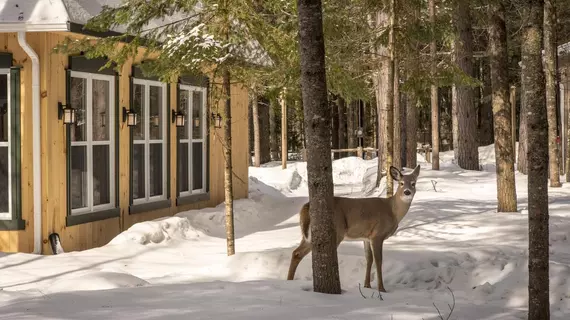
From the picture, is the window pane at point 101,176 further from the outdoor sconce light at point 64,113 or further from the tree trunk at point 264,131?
the tree trunk at point 264,131

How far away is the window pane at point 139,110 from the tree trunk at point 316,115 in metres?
7.81

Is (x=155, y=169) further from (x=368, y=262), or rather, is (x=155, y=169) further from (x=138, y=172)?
(x=368, y=262)

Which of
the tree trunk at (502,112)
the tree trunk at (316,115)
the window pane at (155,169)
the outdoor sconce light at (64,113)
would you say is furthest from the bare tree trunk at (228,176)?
the tree trunk at (316,115)

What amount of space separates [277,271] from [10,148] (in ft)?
15.4

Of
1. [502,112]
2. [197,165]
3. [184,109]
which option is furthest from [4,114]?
[502,112]

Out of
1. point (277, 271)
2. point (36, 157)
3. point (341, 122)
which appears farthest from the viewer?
point (341, 122)

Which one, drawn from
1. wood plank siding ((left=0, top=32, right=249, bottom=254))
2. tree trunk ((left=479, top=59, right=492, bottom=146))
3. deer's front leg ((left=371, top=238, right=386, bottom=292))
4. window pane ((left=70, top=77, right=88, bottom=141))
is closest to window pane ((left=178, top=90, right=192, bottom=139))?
window pane ((left=70, top=77, right=88, bottom=141))

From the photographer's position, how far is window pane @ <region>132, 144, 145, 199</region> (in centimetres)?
1449

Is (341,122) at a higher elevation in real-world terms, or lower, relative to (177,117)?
higher

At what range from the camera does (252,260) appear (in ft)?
34.7

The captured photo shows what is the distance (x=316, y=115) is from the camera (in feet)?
23.3

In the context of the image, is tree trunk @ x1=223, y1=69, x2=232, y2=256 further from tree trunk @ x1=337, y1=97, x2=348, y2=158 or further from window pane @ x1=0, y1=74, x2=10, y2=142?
tree trunk @ x1=337, y1=97, x2=348, y2=158

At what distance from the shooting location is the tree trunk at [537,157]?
6.64 metres

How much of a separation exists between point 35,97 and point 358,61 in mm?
7694
